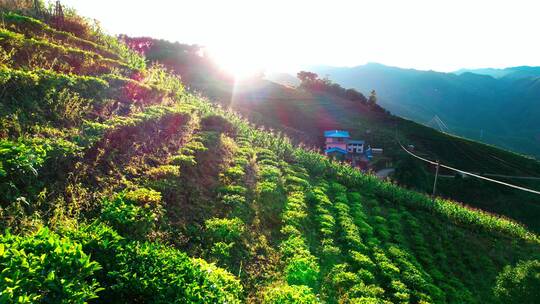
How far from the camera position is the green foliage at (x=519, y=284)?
17656 millimetres

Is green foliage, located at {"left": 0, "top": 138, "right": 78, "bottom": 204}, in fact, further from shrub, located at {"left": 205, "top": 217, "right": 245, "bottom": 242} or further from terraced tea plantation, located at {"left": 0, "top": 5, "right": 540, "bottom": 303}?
shrub, located at {"left": 205, "top": 217, "right": 245, "bottom": 242}

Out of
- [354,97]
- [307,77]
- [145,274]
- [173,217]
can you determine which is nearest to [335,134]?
[354,97]

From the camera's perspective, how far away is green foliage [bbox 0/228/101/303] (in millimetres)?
5582

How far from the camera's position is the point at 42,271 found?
6121mm

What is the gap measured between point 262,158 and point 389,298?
42.4 ft

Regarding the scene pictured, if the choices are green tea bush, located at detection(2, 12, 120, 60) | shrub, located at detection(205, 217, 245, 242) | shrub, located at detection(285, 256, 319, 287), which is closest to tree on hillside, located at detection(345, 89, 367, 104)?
green tea bush, located at detection(2, 12, 120, 60)

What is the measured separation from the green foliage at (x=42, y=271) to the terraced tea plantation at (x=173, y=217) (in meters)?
0.03

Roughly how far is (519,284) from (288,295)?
15.3 m

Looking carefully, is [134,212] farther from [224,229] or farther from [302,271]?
[302,271]

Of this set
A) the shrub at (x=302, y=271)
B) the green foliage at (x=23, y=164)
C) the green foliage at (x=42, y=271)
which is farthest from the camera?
the shrub at (x=302, y=271)

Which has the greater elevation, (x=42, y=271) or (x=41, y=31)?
(x=41, y=31)

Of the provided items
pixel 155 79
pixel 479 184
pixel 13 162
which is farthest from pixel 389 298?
pixel 479 184


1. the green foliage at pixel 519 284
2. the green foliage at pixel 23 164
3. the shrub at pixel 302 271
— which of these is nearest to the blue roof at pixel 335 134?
the green foliage at pixel 519 284

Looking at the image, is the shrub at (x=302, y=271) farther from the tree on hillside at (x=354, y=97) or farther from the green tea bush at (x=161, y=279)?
the tree on hillside at (x=354, y=97)
